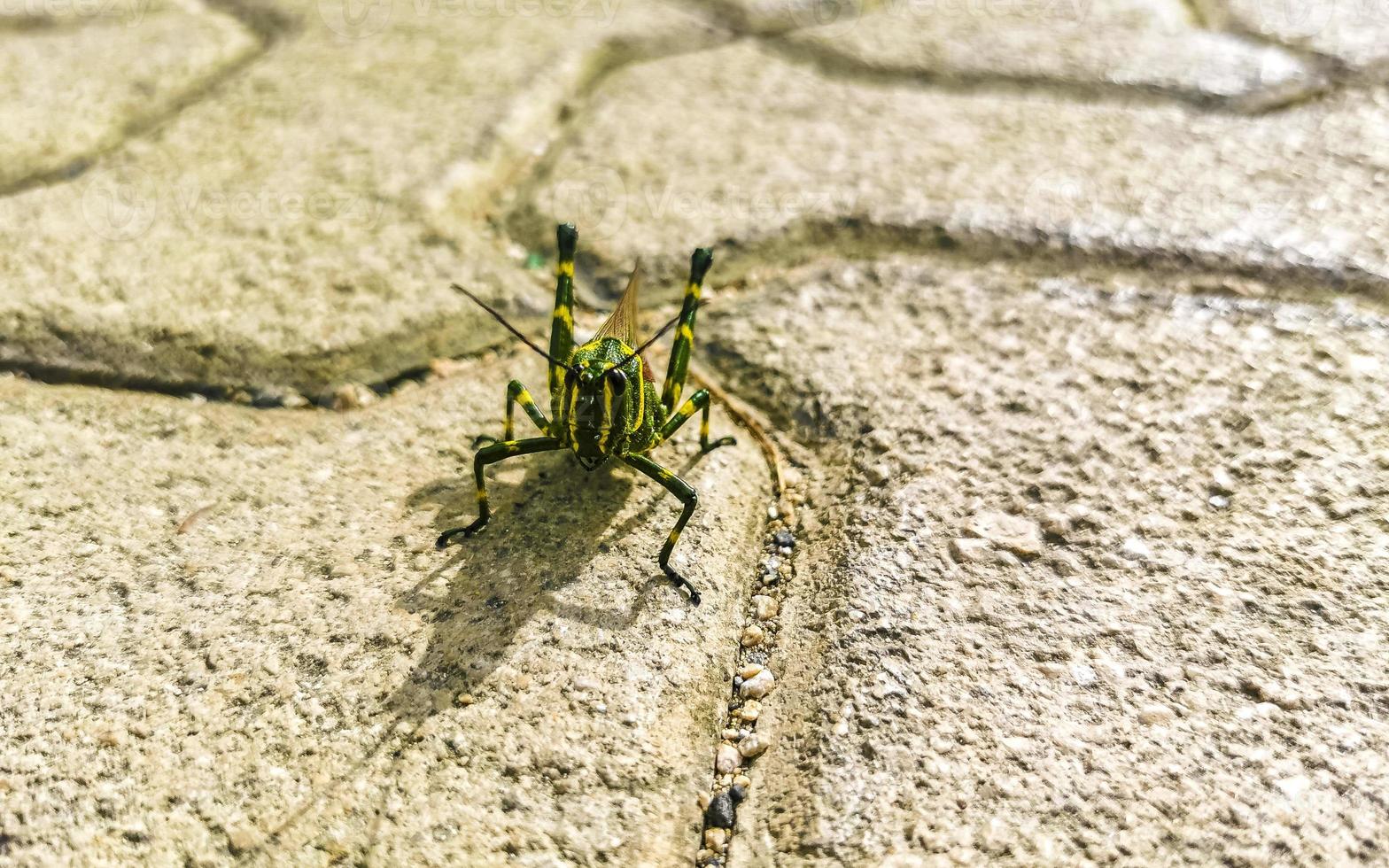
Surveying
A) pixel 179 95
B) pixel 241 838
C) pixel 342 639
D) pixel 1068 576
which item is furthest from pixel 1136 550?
pixel 179 95

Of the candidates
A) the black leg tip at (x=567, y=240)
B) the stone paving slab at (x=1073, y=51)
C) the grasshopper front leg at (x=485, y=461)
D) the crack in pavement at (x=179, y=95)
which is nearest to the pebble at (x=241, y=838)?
the grasshopper front leg at (x=485, y=461)

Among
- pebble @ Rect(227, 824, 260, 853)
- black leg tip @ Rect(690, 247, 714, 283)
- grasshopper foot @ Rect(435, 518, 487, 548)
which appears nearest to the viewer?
pebble @ Rect(227, 824, 260, 853)

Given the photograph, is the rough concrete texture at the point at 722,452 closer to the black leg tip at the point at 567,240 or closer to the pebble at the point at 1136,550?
the pebble at the point at 1136,550

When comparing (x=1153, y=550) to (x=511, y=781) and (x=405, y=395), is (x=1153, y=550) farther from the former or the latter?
(x=405, y=395)

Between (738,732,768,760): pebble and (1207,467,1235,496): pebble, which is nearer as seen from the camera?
(738,732,768,760): pebble

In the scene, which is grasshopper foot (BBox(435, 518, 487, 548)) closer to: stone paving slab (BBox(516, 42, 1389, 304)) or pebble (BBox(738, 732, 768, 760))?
pebble (BBox(738, 732, 768, 760))

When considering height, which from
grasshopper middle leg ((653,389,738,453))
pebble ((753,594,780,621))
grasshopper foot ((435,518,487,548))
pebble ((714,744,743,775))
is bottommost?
pebble ((714,744,743,775))

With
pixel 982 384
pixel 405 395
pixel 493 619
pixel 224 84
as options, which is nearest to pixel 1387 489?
pixel 982 384

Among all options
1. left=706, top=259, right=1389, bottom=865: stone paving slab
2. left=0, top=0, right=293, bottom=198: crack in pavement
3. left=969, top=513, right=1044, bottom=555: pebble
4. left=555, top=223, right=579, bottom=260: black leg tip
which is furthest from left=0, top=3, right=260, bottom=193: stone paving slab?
left=969, top=513, right=1044, bottom=555: pebble
